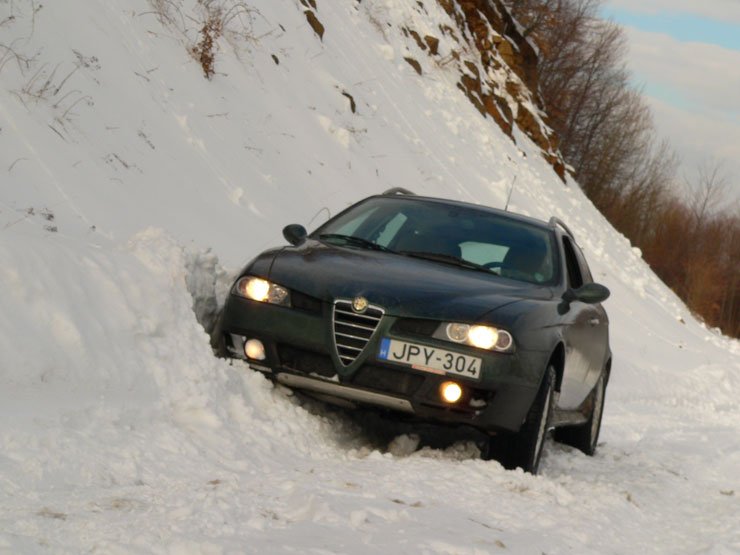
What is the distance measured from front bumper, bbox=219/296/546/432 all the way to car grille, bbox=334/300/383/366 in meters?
0.03

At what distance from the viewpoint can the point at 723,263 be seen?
287 feet

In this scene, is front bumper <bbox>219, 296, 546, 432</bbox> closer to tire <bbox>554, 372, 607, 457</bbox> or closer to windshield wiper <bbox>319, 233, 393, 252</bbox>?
windshield wiper <bbox>319, 233, 393, 252</bbox>

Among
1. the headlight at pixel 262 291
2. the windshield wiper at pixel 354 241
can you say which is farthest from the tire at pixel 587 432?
the headlight at pixel 262 291

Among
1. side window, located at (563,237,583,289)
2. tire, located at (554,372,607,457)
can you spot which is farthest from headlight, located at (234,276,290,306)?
tire, located at (554,372,607,457)

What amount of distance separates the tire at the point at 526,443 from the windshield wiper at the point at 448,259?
38.9 inches

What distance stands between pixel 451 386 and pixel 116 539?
278 centimetres

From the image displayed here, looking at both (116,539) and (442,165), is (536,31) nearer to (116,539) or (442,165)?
(442,165)

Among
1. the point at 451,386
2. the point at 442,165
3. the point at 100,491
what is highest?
the point at 442,165

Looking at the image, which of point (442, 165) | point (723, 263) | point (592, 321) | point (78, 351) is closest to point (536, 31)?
point (442, 165)

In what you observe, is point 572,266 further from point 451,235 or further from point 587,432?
point 587,432

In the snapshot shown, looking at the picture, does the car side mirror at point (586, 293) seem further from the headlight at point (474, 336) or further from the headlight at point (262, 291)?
the headlight at point (262, 291)

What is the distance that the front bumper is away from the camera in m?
6.31

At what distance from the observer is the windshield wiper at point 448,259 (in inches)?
291

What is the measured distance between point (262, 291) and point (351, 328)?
58cm
